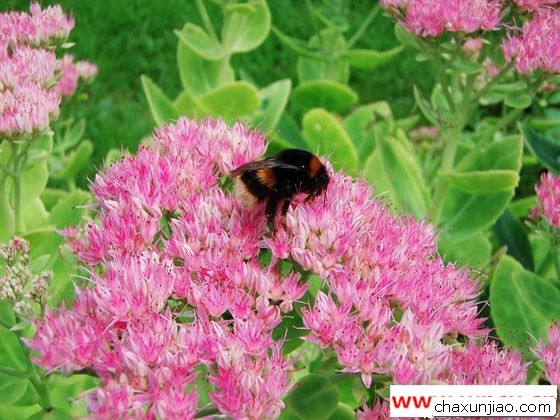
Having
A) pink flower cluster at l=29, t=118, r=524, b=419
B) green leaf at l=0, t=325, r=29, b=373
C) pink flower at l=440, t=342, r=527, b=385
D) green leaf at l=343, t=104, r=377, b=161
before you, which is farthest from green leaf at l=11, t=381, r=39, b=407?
green leaf at l=343, t=104, r=377, b=161

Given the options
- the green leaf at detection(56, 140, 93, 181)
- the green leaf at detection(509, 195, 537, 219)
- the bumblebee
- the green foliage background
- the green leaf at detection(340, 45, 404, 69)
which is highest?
the green foliage background

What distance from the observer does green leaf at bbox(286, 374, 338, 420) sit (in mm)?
1428

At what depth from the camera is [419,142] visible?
3551mm

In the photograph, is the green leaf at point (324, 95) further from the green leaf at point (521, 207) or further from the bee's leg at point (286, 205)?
the bee's leg at point (286, 205)

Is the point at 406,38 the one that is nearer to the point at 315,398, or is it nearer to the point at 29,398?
the point at 315,398

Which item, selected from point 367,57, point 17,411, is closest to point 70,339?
point 17,411

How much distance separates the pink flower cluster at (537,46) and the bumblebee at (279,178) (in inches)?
29.6

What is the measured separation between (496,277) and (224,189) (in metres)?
0.70

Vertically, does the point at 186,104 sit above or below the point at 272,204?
above

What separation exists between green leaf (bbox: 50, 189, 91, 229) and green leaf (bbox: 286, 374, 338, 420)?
2.98 feet

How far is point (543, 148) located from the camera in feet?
7.60

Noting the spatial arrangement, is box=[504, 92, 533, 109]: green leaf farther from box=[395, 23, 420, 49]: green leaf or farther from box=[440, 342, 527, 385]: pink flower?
box=[440, 342, 527, 385]: pink flower

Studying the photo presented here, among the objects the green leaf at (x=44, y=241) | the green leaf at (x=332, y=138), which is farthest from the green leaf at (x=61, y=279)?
the green leaf at (x=332, y=138)

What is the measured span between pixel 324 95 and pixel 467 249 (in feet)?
3.21
